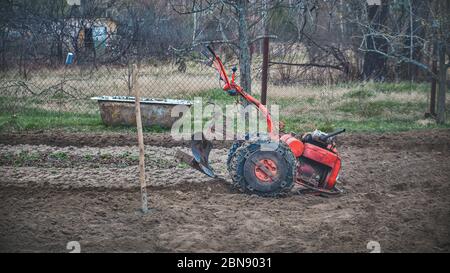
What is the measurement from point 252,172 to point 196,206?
0.73 m

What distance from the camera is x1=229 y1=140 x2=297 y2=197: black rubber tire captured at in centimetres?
610

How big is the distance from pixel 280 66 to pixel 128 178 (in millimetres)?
8415

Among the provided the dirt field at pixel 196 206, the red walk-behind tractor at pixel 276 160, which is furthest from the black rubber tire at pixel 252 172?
the dirt field at pixel 196 206

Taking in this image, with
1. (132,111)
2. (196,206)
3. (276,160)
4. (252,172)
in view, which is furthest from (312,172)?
(132,111)

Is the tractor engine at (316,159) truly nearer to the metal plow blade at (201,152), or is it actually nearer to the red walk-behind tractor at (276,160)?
the red walk-behind tractor at (276,160)

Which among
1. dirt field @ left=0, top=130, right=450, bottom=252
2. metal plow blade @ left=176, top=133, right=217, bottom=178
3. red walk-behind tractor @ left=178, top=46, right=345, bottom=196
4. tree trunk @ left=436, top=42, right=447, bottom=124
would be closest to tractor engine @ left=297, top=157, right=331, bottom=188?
red walk-behind tractor @ left=178, top=46, right=345, bottom=196

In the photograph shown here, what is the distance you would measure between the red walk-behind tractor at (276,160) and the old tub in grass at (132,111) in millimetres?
3378

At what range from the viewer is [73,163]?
7.79m

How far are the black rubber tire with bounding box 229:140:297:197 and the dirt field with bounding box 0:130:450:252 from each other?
0.46 feet

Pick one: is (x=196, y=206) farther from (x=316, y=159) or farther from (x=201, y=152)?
(x=316, y=159)

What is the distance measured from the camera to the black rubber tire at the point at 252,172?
20.0 ft

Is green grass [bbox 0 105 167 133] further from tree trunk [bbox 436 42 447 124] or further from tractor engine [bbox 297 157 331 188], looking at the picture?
tree trunk [bbox 436 42 447 124]

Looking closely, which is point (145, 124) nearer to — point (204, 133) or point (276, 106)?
point (276, 106)
